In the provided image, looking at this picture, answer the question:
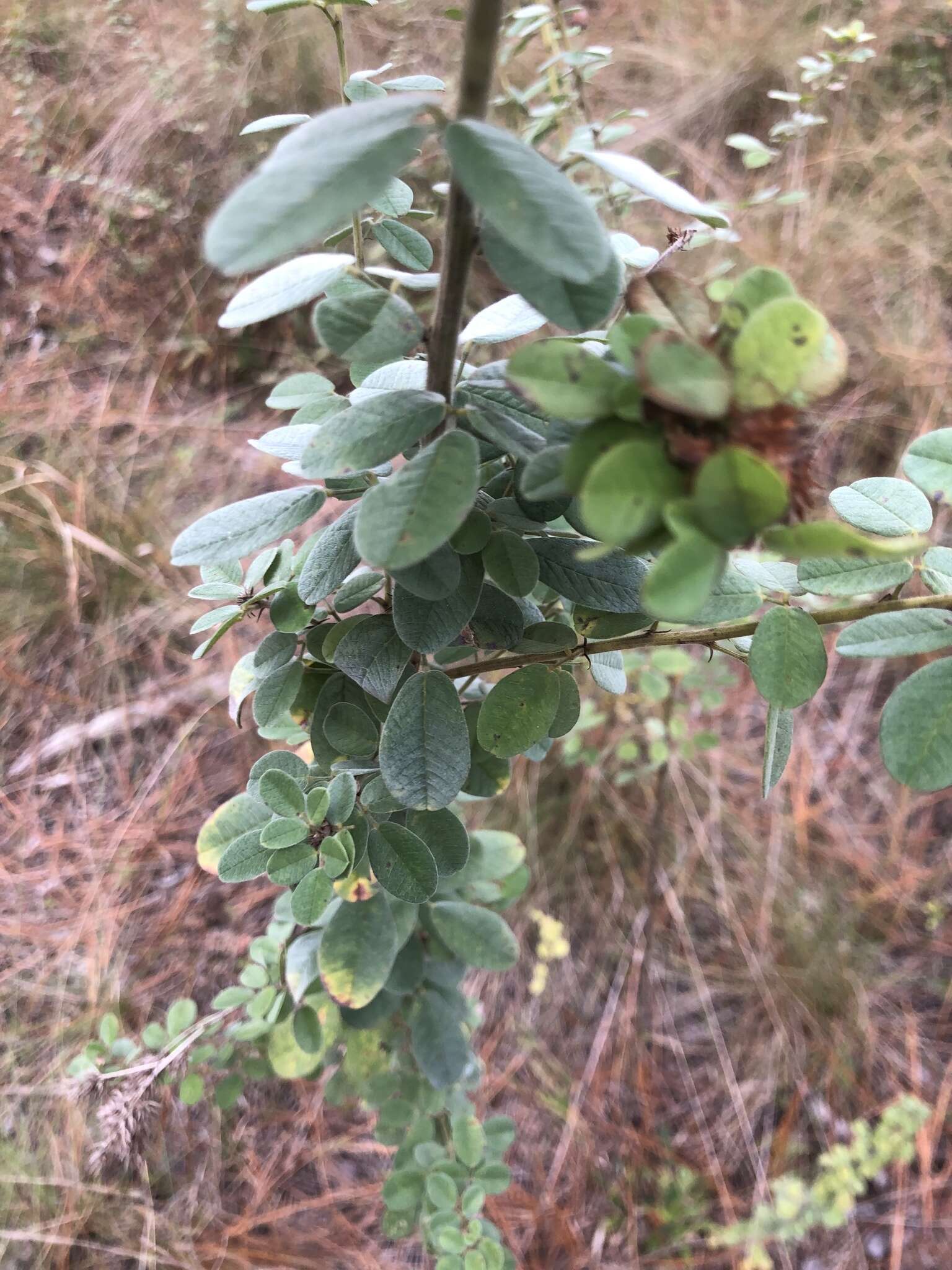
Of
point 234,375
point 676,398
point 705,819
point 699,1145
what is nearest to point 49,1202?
point 699,1145

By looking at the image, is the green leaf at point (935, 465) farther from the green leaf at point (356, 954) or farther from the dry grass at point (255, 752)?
the dry grass at point (255, 752)

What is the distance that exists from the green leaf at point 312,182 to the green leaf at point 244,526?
0.60ft

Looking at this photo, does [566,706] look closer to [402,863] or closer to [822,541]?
[402,863]

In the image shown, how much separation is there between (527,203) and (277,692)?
0.37 metres

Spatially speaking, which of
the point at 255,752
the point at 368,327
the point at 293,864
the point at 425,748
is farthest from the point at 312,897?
the point at 255,752

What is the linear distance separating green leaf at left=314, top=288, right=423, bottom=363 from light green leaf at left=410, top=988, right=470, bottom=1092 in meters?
0.69

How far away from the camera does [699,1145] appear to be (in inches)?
63.0

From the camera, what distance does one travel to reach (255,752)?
76.8 inches

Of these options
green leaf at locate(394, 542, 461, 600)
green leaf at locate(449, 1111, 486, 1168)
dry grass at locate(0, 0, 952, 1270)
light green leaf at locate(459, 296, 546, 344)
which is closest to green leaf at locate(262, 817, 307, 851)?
green leaf at locate(394, 542, 461, 600)

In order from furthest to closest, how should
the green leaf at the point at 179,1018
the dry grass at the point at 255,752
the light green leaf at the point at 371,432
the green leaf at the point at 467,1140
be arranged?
1. the dry grass at the point at 255,752
2. the green leaf at the point at 179,1018
3. the green leaf at the point at 467,1140
4. the light green leaf at the point at 371,432

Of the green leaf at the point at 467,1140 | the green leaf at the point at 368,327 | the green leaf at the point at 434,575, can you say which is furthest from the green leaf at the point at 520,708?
the green leaf at the point at 467,1140

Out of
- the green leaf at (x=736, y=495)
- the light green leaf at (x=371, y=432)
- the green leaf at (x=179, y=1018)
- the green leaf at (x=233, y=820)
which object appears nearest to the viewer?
the green leaf at (x=736, y=495)

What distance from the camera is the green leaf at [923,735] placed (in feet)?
1.15

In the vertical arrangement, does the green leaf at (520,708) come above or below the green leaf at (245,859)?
above
